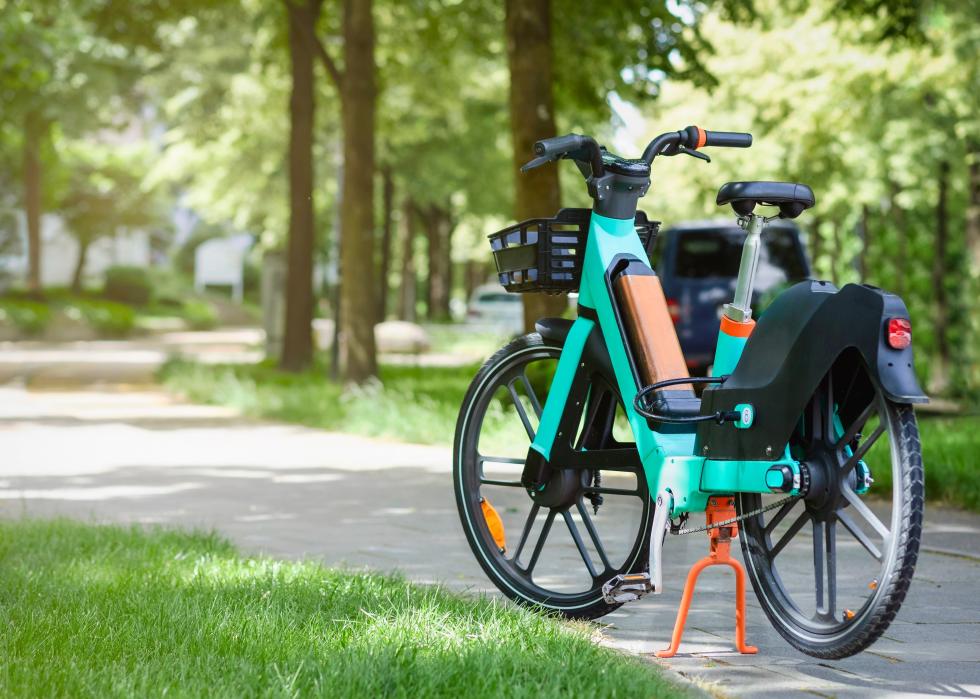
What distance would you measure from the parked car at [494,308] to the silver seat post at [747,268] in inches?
1524

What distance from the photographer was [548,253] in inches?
196

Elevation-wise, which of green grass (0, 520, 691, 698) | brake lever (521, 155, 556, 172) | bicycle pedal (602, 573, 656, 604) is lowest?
green grass (0, 520, 691, 698)

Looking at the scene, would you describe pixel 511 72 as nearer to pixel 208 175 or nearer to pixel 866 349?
pixel 866 349

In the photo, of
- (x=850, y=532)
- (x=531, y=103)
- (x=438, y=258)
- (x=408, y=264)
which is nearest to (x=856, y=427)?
(x=850, y=532)

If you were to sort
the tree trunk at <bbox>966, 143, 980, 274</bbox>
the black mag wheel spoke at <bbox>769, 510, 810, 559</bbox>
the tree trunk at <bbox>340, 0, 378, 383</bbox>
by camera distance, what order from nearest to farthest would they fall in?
1. the black mag wheel spoke at <bbox>769, 510, 810, 559</bbox>
2. the tree trunk at <bbox>340, 0, 378, 383</bbox>
3. the tree trunk at <bbox>966, 143, 980, 274</bbox>

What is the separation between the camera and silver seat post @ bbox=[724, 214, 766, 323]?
4543 millimetres

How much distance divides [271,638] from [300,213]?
18.3m

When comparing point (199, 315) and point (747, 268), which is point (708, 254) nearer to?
point (747, 268)

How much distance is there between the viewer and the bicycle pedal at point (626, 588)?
4527 millimetres

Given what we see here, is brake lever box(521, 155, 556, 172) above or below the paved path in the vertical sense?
above

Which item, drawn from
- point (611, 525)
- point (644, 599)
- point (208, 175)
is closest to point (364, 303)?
point (611, 525)

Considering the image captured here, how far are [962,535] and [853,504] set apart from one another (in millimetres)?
3697

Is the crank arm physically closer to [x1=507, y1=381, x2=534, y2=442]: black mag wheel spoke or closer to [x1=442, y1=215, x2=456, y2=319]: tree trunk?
[x1=507, y1=381, x2=534, y2=442]: black mag wheel spoke

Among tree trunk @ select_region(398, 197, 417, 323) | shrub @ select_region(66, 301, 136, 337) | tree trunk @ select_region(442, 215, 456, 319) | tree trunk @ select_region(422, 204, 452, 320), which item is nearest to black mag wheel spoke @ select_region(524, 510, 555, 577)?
tree trunk @ select_region(398, 197, 417, 323)
